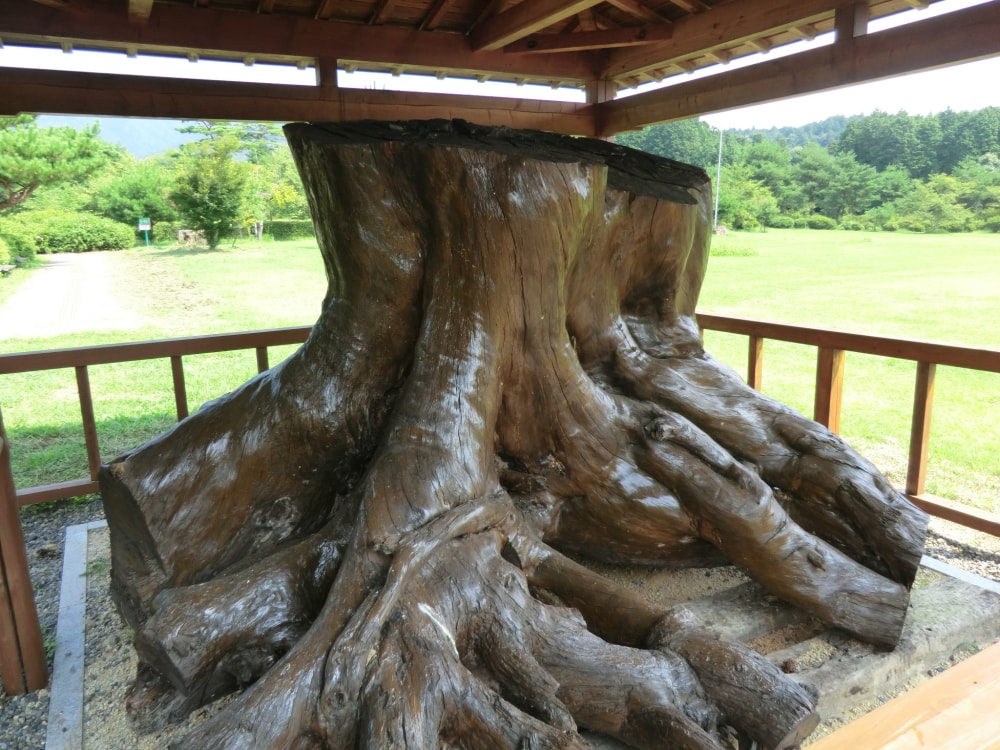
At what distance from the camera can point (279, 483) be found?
2.02 metres

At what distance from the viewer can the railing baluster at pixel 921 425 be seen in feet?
9.12

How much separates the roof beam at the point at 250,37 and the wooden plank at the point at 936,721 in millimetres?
3678

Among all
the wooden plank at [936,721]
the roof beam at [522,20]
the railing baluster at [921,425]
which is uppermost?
the roof beam at [522,20]

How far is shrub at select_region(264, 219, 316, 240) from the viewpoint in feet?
33.2

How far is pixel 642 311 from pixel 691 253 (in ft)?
1.09

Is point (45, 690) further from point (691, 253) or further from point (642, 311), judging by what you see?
point (691, 253)

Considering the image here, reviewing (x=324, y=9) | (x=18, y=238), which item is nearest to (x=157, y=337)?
(x=18, y=238)

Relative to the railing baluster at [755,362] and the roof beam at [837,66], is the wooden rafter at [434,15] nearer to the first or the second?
the roof beam at [837,66]

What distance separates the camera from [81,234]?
918cm

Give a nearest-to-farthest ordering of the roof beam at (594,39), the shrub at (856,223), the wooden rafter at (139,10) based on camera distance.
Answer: the wooden rafter at (139,10) → the roof beam at (594,39) → the shrub at (856,223)

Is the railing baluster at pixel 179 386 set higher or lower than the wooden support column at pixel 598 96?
lower

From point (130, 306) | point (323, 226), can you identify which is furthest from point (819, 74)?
point (130, 306)

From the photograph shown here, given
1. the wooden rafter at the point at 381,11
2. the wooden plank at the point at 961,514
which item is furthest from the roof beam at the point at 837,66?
the wooden plank at the point at 961,514

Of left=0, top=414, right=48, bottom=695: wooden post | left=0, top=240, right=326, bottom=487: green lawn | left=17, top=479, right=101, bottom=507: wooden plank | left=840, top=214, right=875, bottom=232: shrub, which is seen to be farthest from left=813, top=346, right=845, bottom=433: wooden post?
left=840, top=214, right=875, bottom=232: shrub
